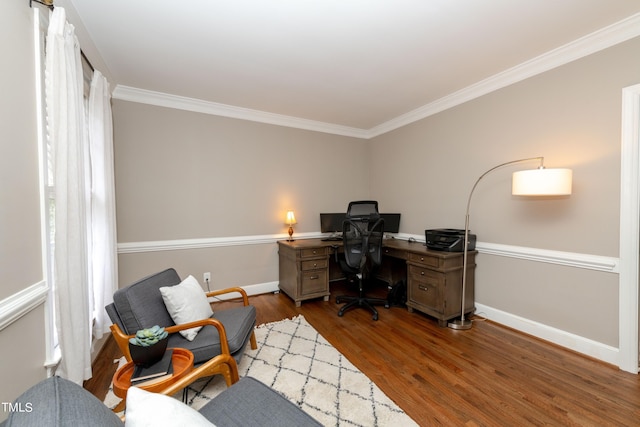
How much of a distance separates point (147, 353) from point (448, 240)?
9.45 ft

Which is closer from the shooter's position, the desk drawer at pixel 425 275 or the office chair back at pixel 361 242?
the desk drawer at pixel 425 275

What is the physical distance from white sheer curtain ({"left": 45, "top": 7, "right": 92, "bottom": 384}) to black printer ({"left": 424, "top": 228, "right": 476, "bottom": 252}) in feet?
10.5

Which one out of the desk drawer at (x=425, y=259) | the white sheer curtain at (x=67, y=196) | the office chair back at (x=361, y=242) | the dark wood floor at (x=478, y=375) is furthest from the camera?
the office chair back at (x=361, y=242)

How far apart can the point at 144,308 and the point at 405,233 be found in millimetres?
3409

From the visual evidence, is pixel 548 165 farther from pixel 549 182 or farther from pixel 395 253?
pixel 395 253

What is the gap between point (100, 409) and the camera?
761mm

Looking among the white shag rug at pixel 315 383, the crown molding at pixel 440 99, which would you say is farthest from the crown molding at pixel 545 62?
the white shag rug at pixel 315 383

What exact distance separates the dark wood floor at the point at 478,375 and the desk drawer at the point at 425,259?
25.9 inches

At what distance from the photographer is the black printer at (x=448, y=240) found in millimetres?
2887

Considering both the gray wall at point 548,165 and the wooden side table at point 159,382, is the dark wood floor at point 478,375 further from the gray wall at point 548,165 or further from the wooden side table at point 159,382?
the wooden side table at point 159,382

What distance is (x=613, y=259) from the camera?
2111mm

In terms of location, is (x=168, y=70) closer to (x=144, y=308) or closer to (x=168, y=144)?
(x=168, y=144)

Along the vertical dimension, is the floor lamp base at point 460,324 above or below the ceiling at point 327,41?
below

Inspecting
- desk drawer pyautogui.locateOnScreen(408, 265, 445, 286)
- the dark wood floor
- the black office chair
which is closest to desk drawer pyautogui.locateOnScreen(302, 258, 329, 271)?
the black office chair
